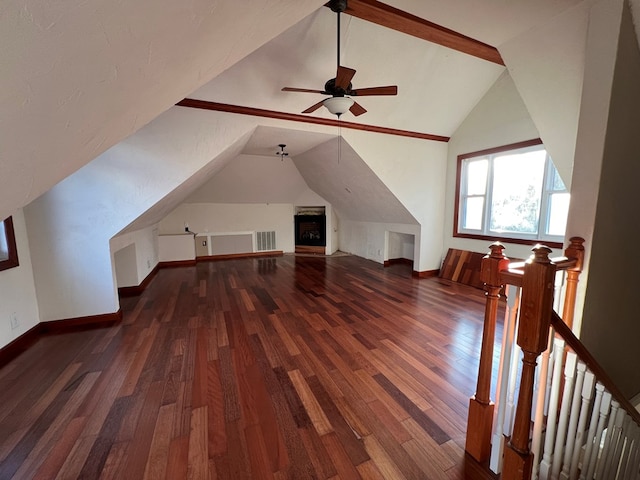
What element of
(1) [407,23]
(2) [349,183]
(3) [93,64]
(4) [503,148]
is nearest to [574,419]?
(3) [93,64]

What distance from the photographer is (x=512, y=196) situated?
153 inches

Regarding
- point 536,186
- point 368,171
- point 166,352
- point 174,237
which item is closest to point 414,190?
point 368,171

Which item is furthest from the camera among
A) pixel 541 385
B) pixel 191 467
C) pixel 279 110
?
pixel 279 110

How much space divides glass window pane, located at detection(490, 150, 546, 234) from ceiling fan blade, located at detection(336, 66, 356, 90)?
9.65 feet

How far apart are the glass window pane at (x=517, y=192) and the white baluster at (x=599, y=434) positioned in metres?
3.12

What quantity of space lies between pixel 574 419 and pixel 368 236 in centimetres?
513

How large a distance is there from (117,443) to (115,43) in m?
1.91

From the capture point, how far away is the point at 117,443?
1.45 meters

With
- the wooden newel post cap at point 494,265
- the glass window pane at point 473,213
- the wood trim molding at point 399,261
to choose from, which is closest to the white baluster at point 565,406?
the wooden newel post cap at point 494,265

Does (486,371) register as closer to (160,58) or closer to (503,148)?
(160,58)

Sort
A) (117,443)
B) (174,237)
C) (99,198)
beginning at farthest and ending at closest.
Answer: (174,237) → (99,198) → (117,443)

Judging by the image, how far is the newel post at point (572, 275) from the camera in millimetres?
1451

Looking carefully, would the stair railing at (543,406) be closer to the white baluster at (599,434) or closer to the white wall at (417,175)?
the white baluster at (599,434)

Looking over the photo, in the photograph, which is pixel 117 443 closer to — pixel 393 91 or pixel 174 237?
pixel 393 91
